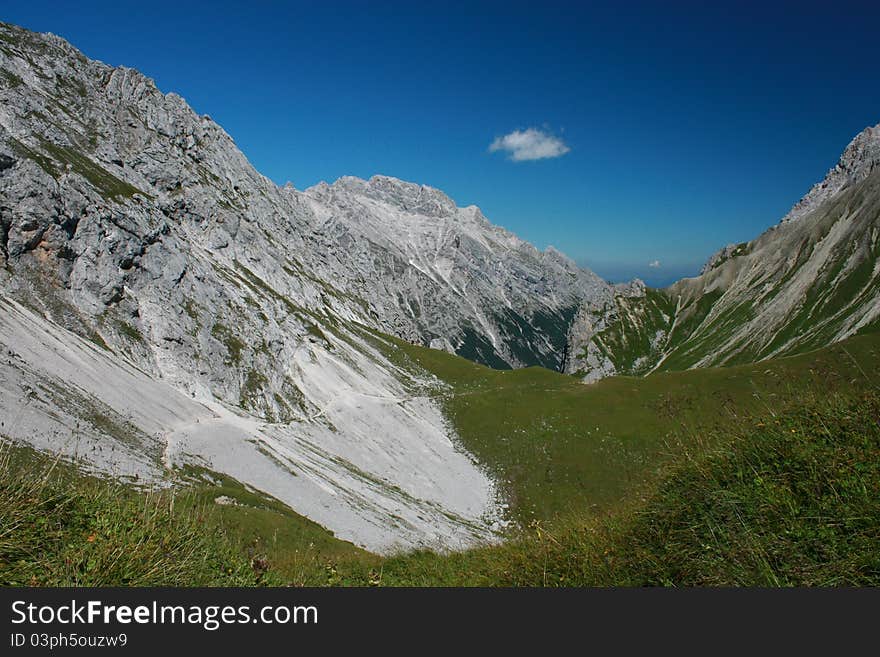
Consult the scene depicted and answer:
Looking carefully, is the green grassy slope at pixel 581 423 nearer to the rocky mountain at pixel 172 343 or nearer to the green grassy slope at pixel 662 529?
the rocky mountain at pixel 172 343

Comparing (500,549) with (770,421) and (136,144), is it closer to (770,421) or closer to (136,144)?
(770,421)

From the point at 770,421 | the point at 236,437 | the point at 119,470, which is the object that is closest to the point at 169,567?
the point at 770,421

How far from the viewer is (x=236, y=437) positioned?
58.3 metres

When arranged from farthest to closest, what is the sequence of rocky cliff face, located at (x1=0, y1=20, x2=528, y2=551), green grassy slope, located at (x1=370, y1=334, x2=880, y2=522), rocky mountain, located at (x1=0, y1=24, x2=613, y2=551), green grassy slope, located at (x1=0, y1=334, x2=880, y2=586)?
1. green grassy slope, located at (x1=370, y1=334, x2=880, y2=522)
2. rocky cliff face, located at (x1=0, y1=20, x2=528, y2=551)
3. rocky mountain, located at (x1=0, y1=24, x2=613, y2=551)
4. green grassy slope, located at (x1=0, y1=334, x2=880, y2=586)

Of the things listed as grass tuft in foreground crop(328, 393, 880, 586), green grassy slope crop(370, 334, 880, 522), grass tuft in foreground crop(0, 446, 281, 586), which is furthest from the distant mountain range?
green grassy slope crop(370, 334, 880, 522)

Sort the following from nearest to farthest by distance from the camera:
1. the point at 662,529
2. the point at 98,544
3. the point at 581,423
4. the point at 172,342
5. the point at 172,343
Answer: the point at 98,544 → the point at 662,529 → the point at 581,423 → the point at 172,343 → the point at 172,342

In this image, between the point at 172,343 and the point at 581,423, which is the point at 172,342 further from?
the point at 581,423

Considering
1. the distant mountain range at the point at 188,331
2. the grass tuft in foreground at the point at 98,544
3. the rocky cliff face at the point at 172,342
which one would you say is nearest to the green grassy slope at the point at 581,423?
the distant mountain range at the point at 188,331

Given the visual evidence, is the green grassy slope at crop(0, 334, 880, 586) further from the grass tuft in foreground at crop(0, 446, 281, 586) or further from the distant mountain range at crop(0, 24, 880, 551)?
the distant mountain range at crop(0, 24, 880, 551)

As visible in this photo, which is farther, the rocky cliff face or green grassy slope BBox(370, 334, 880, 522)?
green grassy slope BBox(370, 334, 880, 522)

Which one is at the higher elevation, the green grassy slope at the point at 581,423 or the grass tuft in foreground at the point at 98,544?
the green grassy slope at the point at 581,423

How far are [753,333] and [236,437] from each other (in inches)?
7517

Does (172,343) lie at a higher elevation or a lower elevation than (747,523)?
higher

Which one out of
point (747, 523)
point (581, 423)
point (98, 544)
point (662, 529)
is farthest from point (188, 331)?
point (747, 523)
